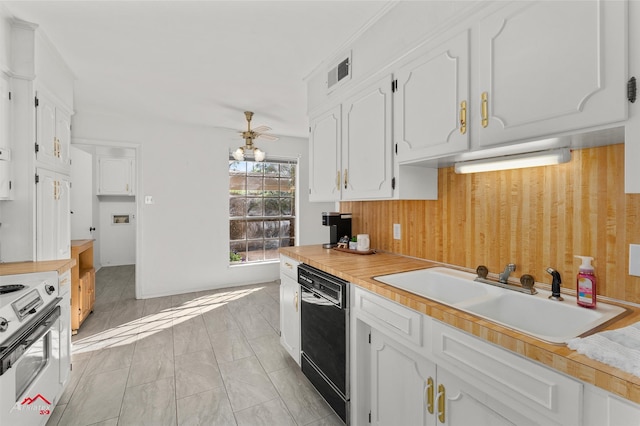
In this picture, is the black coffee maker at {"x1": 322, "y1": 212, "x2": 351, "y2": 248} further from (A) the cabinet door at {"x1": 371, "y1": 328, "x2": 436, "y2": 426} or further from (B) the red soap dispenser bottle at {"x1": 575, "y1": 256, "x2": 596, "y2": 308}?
(B) the red soap dispenser bottle at {"x1": 575, "y1": 256, "x2": 596, "y2": 308}

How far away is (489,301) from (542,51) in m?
1.04

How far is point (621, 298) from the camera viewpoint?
1172 millimetres

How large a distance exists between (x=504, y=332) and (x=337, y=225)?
Answer: 1.89 meters

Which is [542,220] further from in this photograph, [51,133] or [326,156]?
[51,133]

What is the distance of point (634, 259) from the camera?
3.73 ft

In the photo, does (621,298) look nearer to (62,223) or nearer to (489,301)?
(489,301)

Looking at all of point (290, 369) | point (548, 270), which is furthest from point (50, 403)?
point (548, 270)

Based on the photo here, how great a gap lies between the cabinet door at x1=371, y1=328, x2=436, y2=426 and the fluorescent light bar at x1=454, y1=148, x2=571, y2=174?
96 centimetres

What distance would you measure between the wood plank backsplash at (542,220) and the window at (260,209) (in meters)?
3.58

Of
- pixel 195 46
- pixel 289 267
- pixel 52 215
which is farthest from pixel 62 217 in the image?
pixel 289 267

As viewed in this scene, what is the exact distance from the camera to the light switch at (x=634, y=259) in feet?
3.71

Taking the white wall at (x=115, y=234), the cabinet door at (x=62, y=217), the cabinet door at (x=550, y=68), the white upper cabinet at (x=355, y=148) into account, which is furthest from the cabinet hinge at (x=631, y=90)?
the white wall at (x=115, y=234)

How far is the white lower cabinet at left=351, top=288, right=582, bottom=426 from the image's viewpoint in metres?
0.85

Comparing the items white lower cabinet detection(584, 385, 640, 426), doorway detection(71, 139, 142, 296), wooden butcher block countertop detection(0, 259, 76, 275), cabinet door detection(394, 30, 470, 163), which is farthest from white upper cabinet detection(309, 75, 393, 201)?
doorway detection(71, 139, 142, 296)
